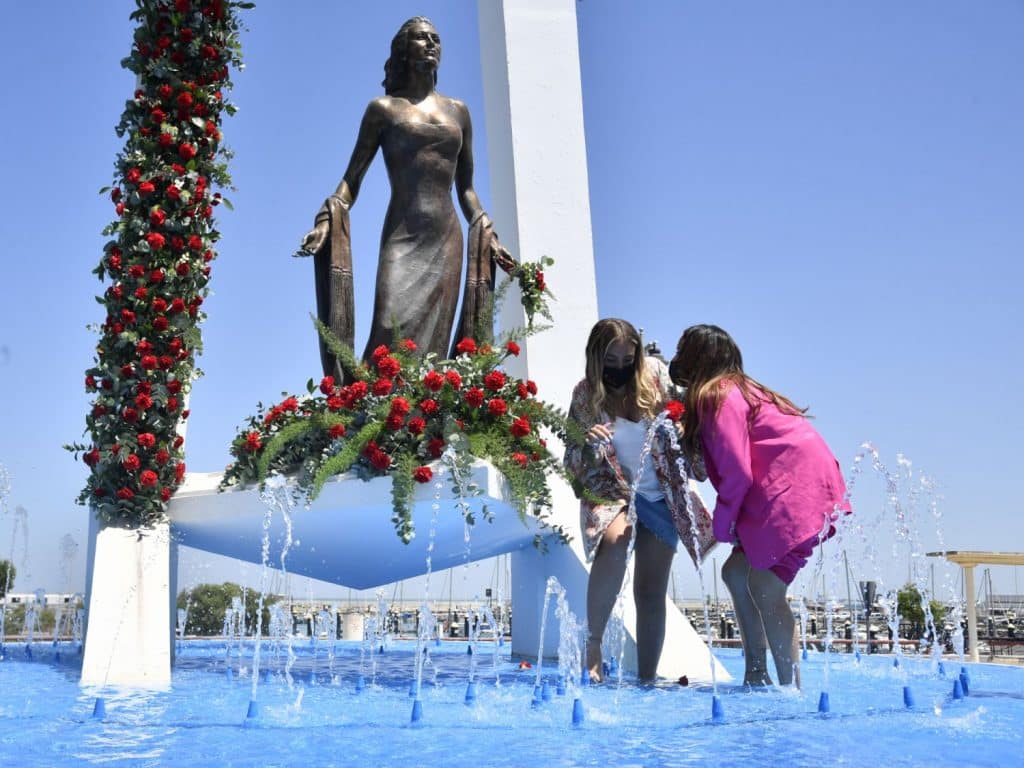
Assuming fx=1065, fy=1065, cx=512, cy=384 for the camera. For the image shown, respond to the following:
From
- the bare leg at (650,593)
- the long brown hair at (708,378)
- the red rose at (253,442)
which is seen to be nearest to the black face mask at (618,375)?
the long brown hair at (708,378)

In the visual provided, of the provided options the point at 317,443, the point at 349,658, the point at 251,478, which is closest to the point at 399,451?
the point at 317,443

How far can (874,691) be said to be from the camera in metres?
4.90

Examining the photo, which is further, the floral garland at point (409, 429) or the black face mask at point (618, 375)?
the floral garland at point (409, 429)

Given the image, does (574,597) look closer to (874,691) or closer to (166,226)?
(874,691)

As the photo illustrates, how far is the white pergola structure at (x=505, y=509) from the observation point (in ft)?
20.0

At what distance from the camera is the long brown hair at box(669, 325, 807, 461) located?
176 inches

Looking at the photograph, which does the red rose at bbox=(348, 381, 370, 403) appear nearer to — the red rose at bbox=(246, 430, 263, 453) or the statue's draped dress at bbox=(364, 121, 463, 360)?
the red rose at bbox=(246, 430, 263, 453)

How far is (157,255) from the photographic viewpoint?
690cm

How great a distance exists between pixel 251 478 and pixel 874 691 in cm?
367

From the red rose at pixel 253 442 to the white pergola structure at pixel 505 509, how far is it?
0.95ft

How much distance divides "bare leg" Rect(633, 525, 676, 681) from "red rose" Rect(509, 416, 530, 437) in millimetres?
867

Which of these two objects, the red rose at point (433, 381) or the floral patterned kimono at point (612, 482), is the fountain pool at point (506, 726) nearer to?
the floral patterned kimono at point (612, 482)

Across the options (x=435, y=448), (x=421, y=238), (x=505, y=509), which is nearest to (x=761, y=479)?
(x=505, y=509)

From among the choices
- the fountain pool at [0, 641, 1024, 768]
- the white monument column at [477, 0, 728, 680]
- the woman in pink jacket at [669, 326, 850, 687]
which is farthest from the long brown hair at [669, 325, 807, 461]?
the white monument column at [477, 0, 728, 680]
